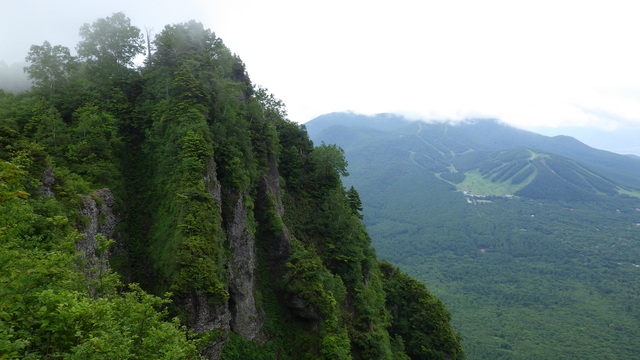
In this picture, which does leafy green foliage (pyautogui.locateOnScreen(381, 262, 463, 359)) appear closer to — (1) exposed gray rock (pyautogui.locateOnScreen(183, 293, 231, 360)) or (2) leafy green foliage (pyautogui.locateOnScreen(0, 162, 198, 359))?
(1) exposed gray rock (pyautogui.locateOnScreen(183, 293, 231, 360))

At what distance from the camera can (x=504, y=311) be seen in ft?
504

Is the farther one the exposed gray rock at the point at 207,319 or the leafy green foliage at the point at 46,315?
the exposed gray rock at the point at 207,319

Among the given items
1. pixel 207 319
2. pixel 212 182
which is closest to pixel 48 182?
pixel 212 182

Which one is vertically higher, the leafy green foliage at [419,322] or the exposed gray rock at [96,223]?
the exposed gray rock at [96,223]

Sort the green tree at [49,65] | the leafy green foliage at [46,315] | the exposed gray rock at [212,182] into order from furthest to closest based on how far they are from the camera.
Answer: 1. the green tree at [49,65]
2. the exposed gray rock at [212,182]
3. the leafy green foliage at [46,315]

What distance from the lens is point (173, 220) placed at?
85.4ft

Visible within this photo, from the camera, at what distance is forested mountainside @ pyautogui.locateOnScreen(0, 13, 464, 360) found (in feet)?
45.3

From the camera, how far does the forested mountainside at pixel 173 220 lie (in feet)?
45.3

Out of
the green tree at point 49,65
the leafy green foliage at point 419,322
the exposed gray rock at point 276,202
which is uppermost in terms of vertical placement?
the green tree at point 49,65

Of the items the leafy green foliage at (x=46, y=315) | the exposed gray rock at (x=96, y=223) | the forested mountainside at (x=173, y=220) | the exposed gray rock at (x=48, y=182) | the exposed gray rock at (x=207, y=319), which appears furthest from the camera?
the exposed gray rock at (x=207, y=319)

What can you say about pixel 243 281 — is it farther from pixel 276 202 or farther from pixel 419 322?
pixel 419 322

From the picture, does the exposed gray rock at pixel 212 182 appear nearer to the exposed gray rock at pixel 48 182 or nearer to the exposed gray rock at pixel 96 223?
the exposed gray rock at pixel 96 223

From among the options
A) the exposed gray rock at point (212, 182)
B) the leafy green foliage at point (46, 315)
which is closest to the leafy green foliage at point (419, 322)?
the exposed gray rock at point (212, 182)

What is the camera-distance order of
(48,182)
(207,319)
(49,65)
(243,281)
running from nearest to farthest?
(48,182) → (207,319) → (243,281) → (49,65)
